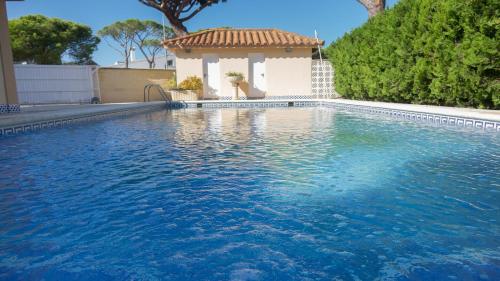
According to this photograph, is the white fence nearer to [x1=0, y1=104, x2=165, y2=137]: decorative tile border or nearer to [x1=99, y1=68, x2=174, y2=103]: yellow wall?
[x1=99, y1=68, x2=174, y2=103]: yellow wall

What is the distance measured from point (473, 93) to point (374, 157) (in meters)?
5.37

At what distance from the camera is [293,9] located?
25.5m

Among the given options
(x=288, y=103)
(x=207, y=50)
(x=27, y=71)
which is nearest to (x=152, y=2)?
(x=207, y=50)

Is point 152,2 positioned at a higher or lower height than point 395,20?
higher

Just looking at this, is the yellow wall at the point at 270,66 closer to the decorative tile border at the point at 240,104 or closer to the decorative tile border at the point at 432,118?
the decorative tile border at the point at 240,104

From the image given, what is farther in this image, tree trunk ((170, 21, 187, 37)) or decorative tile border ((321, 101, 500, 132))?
tree trunk ((170, 21, 187, 37))

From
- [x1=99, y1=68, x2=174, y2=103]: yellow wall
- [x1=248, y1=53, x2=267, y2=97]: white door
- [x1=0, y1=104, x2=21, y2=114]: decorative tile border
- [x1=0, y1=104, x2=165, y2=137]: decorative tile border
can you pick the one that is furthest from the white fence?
[x1=248, y1=53, x2=267, y2=97]: white door

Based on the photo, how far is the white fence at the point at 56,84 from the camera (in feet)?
56.5

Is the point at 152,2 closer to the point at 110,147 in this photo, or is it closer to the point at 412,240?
the point at 110,147

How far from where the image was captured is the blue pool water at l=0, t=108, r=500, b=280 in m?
2.13

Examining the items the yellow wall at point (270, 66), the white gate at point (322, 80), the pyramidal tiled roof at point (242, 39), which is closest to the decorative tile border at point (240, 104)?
the yellow wall at point (270, 66)

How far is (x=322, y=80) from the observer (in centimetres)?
1827

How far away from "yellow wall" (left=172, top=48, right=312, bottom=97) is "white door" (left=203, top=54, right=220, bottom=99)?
249mm

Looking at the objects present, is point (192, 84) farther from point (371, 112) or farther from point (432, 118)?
point (432, 118)
